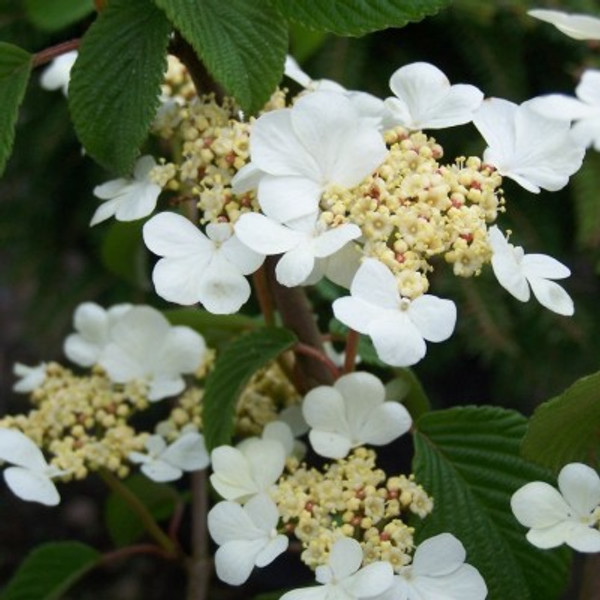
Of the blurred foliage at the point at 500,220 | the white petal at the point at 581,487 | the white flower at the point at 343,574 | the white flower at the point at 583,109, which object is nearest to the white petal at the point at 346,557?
the white flower at the point at 343,574

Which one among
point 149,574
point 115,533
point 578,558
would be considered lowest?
point 149,574

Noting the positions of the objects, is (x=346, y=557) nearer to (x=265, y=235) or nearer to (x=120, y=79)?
(x=265, y=235)

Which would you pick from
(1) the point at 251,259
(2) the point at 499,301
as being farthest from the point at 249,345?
(2) the point at 499,301

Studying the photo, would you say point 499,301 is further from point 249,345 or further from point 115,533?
point 249,345

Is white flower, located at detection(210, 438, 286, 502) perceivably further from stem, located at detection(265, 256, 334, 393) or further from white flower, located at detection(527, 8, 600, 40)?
white flower, located at detection(527, 8, 600, 40)

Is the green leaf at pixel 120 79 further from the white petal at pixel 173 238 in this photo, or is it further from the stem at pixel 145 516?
the stem at pixel 145 516

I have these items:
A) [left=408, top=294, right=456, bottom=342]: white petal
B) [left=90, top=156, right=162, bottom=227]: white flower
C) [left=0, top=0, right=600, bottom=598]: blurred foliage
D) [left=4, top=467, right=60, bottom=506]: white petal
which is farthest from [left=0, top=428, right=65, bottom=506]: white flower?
[left=0, top=0, right=600, bottom=598]: blurred foliage

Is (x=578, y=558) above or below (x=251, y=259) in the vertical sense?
below
